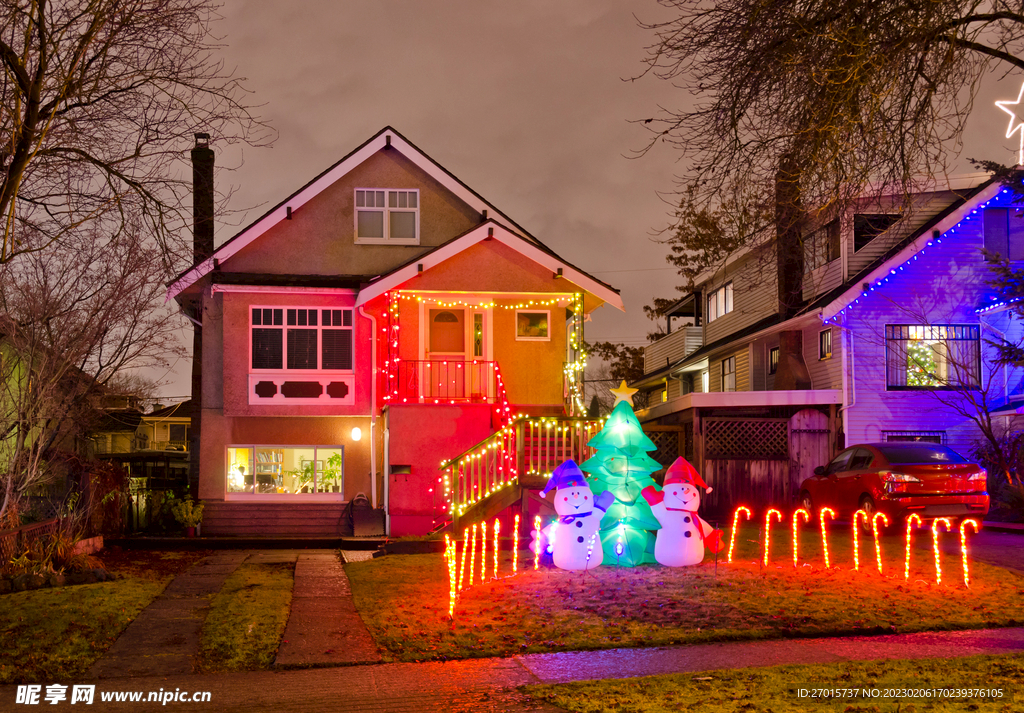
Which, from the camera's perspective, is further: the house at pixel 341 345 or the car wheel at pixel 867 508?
the house at pixel 341 345

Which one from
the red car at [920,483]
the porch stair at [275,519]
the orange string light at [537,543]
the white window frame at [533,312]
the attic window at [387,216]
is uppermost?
the attic window at [387,216]

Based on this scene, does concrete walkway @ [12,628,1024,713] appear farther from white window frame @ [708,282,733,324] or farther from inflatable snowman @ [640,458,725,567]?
white window frame @ [708,282,733,324]

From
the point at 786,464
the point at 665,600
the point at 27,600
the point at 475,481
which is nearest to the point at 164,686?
the point at 27,600

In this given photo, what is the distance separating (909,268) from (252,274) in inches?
618

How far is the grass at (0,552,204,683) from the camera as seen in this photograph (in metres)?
8.02

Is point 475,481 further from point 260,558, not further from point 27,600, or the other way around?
point 27,600

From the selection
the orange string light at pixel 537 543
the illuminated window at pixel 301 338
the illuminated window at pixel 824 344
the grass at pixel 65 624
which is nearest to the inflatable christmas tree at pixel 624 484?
the orange string light at pixel 537 543

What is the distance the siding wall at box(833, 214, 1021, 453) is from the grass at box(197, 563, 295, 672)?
15521 mm

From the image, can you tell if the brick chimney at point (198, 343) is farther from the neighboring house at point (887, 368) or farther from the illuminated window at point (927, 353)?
the illuminated window at point (927, 353)

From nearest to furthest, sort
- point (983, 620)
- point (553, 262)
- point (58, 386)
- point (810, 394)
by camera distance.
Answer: point (983, 620), point (58, 386), point (553, 262), point (810, 394)

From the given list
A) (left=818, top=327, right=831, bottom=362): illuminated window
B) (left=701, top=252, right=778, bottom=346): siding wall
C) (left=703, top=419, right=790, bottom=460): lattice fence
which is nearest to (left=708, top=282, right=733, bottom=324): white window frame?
(left=701, top=252, right=778, bottom=346): siding wall

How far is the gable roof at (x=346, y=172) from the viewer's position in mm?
22250

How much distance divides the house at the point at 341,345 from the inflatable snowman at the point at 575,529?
827 cm

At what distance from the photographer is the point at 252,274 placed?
2202 cm
